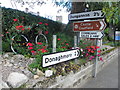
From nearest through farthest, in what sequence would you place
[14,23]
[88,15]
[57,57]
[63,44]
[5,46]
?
1. [57,57]
2. [88,15]
3. [5,46]
4. [14,23]
5. [63,44]

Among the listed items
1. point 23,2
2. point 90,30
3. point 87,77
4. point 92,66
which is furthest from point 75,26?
point 23,2

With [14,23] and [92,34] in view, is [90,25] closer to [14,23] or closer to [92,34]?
[92,34]

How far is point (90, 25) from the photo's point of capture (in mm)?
2779

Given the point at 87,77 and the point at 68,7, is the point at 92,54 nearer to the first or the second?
the point at 87,77

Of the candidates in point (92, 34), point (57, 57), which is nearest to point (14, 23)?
point (57, 57)

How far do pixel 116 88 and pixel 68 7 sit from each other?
4.82 m

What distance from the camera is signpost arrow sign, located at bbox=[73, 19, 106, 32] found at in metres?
2.60

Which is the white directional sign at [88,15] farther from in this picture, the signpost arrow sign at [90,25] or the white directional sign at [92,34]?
the white directional sign at [92,34]

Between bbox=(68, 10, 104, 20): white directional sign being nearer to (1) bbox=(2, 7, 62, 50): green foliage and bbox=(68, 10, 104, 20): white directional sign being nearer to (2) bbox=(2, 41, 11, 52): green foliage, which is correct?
(1) bbox=(2, 7, 62, 50): green foliage

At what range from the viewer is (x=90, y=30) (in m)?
2.79

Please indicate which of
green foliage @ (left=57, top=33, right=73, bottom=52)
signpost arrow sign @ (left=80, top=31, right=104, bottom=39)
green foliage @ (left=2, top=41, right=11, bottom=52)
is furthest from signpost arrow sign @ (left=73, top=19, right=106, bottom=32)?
green foliage @ (left=2, top=41, right=11, bottom=52)

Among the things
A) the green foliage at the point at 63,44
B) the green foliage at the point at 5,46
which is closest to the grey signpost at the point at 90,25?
the green foliage at the point at 63,44

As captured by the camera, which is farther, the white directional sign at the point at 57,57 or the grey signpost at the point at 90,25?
the grey signpost at the point at 90,25

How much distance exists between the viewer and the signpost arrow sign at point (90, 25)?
260 cm
